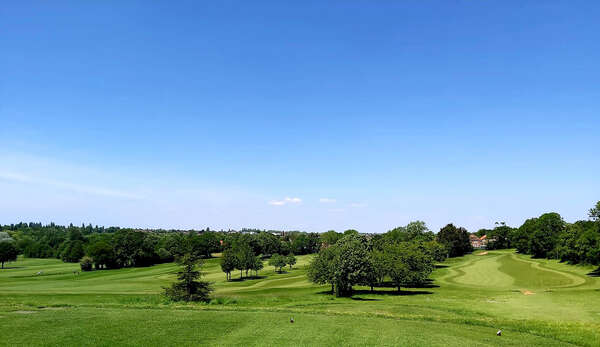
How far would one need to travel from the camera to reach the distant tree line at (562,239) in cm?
7388

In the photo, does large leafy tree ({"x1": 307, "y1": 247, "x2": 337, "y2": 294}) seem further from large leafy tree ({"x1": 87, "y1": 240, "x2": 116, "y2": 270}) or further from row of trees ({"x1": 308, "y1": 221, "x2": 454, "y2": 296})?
large leafy tree ({"x1": 87, "y1": 240, "x2": 116, "y2": 270})

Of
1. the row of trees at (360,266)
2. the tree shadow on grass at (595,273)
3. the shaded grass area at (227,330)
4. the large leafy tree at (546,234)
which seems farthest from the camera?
the large leafy tree at (546,234)

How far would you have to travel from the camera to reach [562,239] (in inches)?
3799

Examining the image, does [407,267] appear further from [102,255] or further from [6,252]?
[6,252]

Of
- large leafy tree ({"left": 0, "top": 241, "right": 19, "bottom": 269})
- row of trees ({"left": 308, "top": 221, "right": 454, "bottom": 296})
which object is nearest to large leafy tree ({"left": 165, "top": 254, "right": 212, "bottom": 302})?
row of trees ({"left": 308, "top": 221, "right": 454, "bottom": 296})

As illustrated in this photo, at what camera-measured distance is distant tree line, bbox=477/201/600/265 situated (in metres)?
73.9

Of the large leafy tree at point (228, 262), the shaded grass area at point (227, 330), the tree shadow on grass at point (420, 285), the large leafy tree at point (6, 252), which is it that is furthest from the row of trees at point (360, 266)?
the large leafy tree at point (6, 252)

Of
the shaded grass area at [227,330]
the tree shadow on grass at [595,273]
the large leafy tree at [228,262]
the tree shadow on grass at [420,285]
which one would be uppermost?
the shaded grass area at [227,330]

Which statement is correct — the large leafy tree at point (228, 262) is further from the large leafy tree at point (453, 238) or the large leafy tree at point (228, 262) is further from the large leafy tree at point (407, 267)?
the large leafy tree at point (453, 238)

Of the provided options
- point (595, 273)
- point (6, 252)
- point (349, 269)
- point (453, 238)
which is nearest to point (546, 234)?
point (453, 238)

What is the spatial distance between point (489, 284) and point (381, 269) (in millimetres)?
23869

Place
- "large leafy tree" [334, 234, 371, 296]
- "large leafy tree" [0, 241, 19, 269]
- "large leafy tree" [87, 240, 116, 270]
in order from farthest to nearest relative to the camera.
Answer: "large leafy tree" [0, 241, 19, 269], "large leafy tree" [87, 240, 116, 270], "large leafy tree" [334, 234, 371, 296]

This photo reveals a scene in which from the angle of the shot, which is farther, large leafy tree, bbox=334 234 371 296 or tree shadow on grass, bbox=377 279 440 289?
tree shadow on grass, bbox=377 279 440 289

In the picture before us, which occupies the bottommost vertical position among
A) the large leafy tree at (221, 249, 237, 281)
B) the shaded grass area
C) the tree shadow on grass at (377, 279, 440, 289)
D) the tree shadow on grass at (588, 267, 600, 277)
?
the tree shadow on grass at (377, 279, 440, 289)
